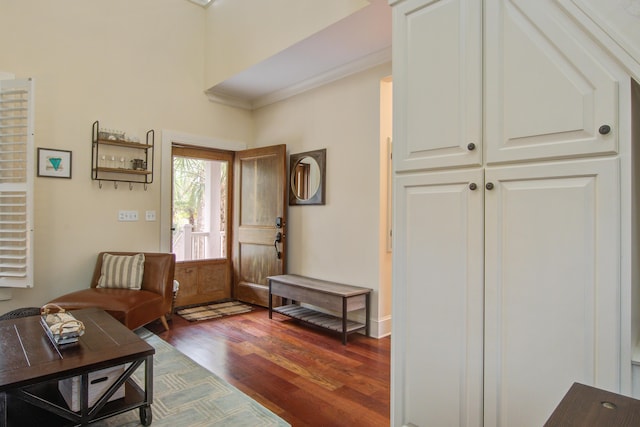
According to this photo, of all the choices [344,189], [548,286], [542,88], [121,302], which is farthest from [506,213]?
[121,302]

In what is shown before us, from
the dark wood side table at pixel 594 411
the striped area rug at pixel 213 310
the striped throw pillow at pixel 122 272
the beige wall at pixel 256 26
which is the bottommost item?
the striped area rug at pixel 213 310

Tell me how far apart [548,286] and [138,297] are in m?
3.26

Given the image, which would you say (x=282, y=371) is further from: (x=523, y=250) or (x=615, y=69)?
(x=615, y=69)

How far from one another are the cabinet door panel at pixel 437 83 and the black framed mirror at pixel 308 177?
97.7 inches

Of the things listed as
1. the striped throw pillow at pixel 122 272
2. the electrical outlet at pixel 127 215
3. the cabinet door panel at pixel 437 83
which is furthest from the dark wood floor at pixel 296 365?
the cabinet door panel at pixel 437 83

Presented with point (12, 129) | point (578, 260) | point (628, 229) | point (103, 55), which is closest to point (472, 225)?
point (578, 260)

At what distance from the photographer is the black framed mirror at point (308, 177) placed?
4.09 meters

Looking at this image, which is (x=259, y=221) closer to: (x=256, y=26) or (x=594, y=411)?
(x=256, y=26)

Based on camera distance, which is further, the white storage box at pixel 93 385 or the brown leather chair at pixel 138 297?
the brown leather chair at pixel 138 297

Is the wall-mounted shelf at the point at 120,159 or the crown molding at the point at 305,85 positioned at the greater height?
the crown molding at the point at 305,85

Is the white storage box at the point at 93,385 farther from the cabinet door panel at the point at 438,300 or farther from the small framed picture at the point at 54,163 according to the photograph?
the small framed picture at the point at 54,163

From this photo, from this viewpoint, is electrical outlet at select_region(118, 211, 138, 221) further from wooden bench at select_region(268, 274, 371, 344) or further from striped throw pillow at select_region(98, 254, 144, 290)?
wooden bench at select_region(268, 274, 371, 344)

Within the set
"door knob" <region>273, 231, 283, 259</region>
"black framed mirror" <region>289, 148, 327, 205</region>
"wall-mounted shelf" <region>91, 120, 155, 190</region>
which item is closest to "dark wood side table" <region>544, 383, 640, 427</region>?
"black framed mirror" <region>289, 148, 327, 205</region>

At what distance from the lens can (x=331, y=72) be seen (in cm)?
393
